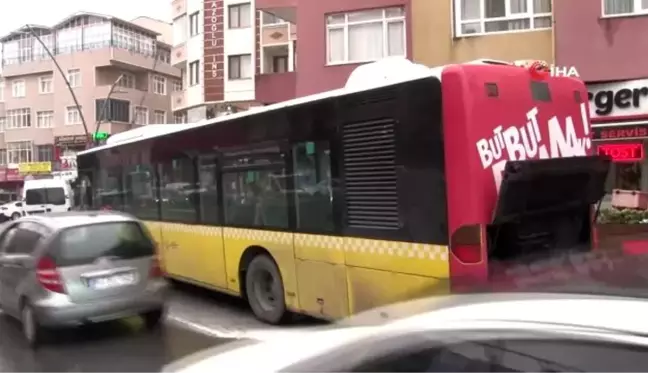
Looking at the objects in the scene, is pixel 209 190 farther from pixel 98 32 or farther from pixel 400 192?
pixel 98 32

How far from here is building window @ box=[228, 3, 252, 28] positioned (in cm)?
4434

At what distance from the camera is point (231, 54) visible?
1718 inches

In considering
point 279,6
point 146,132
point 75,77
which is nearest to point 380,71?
point 146,132

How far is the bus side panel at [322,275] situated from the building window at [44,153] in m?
63.4

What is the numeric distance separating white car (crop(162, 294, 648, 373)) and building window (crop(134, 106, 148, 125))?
2626 inches

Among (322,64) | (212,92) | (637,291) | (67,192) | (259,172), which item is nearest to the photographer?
(637,291)

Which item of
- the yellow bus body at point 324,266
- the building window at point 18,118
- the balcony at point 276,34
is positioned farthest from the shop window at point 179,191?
the building window at point 18,118

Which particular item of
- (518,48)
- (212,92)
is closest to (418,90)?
(518,48)

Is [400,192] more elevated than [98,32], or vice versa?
[98,32]

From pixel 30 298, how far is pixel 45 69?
6634 centimetres

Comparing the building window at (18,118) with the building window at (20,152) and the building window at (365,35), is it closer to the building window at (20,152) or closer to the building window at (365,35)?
the building window at (20,152)

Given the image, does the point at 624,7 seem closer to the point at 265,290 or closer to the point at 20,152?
the point at 265,290

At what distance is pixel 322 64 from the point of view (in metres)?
19.2

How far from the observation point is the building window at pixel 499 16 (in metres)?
16.5
